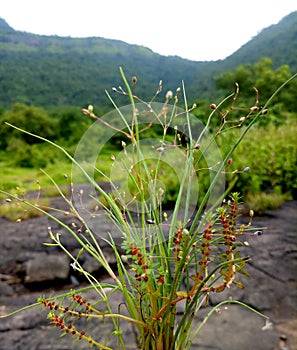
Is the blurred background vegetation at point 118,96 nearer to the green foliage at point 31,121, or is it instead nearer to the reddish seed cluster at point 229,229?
the green foliage at point 31,121

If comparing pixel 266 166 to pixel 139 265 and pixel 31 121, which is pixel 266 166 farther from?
pixel 31 121

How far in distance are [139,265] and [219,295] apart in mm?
1537

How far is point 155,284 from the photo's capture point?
921 millimetres

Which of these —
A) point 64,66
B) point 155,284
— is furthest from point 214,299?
point 64,66

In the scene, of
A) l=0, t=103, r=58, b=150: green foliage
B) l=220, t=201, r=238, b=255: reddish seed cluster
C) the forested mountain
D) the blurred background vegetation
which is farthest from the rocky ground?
the forested mountain

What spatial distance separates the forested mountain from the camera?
19766 millimetres

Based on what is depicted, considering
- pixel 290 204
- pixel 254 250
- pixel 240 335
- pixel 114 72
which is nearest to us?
pixel 240 335

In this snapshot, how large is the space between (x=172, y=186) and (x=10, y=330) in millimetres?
2895

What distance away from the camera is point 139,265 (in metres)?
0.81

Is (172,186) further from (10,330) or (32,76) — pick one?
(32,76)

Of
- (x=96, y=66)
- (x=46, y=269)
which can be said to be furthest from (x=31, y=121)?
(x=96, y=66)

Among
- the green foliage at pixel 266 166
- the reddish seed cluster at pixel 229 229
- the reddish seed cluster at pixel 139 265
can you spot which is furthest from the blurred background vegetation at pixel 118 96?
the reddish seed cluster at pixel 139 265

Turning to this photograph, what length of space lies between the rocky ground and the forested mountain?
14.6 m

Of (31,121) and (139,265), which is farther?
(31,121)
